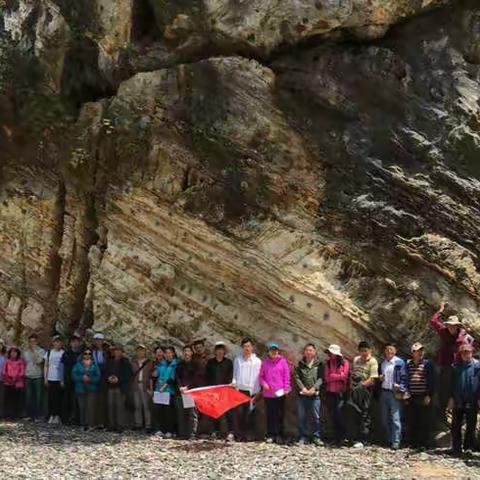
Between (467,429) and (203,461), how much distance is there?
480 centimetres

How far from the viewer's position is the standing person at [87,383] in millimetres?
15203

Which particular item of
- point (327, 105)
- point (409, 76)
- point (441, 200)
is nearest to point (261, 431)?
point (441, 200)

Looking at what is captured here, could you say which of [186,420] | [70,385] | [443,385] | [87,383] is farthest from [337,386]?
[70,385]

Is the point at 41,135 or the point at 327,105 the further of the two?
the point at 41,135

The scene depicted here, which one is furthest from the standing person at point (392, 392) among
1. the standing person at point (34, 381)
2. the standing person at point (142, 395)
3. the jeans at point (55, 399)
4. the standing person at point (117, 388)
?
the standing person at point (34, 381)

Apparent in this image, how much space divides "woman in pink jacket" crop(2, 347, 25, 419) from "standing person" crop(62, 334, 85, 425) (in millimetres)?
1199

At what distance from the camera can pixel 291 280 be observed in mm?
15000

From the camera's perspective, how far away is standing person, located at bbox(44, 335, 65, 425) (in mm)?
A: 15805

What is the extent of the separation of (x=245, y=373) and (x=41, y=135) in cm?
825

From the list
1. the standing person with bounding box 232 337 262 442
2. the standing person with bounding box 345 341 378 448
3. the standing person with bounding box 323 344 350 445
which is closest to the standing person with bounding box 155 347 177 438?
the standing person with bounding box 232 337 262 442

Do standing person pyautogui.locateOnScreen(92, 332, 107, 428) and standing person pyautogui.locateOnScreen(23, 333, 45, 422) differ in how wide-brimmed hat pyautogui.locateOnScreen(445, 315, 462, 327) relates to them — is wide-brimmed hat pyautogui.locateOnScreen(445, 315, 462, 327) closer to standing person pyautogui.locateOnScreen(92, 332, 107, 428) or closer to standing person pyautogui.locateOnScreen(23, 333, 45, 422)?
standing person pyautogui.locateOnScreen(92, 332, 107, 428)

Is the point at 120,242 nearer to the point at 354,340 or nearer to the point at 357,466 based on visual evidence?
the point at 354,340

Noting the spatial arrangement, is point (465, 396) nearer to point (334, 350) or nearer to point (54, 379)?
point (334, 350)

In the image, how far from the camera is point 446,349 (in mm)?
13344
